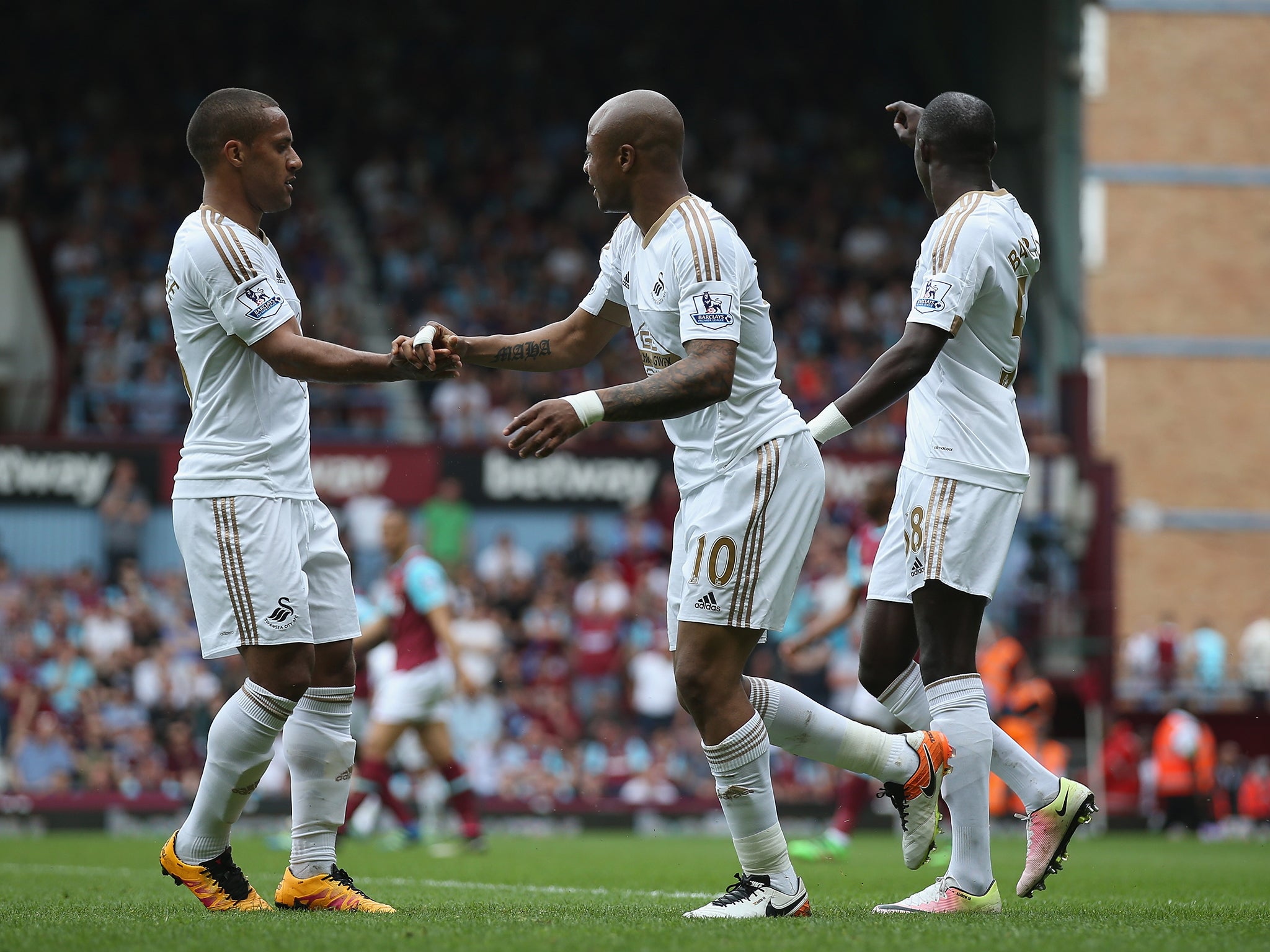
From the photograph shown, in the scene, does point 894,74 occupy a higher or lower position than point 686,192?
higher

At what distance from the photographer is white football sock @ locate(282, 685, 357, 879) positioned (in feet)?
18.4

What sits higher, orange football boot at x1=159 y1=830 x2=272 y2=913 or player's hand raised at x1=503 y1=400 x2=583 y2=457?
player's hand raised at x1=503 y1=400 x2=583 y2=457

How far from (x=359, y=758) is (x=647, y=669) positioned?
4.61 metres

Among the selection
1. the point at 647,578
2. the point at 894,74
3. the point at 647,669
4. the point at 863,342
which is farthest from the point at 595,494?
the point at 894,74

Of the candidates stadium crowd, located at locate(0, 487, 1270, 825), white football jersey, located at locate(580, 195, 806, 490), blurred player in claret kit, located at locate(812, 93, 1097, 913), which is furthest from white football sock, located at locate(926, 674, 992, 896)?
stadium crowd, located at locate(0, 487, 1270, 825)

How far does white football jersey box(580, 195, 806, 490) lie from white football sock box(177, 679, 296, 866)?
5.35ft

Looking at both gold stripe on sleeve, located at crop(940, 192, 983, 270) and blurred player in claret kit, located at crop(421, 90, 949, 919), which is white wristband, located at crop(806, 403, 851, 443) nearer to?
blurred player in claret kit, located at crop(421, 90, 949, 919)

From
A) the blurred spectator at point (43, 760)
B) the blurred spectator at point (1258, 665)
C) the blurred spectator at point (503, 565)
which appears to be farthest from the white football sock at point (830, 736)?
the blurred spectator at point (1258, 665)

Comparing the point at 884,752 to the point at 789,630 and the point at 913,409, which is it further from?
the point at 789,630

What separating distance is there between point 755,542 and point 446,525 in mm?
13679

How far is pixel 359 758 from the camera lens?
13.3m

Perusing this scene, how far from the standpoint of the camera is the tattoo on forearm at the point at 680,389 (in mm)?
4910

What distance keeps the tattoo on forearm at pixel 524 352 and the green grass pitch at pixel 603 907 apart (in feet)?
6.63

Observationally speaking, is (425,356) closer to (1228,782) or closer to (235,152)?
(235,152)
